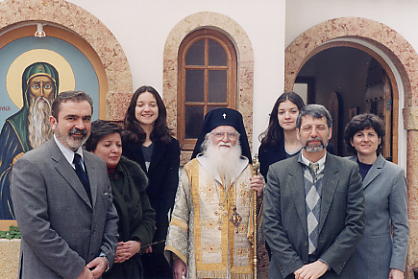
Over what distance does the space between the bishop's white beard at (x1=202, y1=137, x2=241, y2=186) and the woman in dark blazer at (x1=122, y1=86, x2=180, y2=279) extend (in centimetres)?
63

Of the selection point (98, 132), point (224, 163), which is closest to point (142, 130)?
point (98, 132)

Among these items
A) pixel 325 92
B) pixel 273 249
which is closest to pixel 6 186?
pixel 273 249

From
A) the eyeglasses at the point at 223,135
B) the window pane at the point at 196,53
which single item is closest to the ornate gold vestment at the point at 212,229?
the eyeglasses at the point at 223,135

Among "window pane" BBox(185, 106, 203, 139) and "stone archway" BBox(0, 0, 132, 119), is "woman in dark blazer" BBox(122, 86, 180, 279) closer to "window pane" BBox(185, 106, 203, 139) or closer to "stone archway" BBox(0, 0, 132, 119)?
"stone archway" BBox(0, 0, 132, 119)

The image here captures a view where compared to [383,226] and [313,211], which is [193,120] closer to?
[383,226]

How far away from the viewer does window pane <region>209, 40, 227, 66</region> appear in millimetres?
6930

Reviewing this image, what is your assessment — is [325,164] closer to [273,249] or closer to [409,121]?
[273,249]

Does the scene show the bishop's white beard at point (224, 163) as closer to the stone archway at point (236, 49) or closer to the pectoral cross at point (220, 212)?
the pectoral cross at point (220, 212)

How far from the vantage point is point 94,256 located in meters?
3.76

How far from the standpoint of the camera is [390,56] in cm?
812

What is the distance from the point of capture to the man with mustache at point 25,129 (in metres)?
6.39

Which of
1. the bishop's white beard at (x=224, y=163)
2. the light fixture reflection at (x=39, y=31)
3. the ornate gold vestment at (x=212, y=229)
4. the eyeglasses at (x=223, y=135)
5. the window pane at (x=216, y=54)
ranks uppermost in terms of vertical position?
the light fixture reflection at (x=39, y=31)

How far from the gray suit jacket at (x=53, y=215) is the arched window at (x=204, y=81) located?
10.6 ft

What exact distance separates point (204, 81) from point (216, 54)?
1.17 ft
